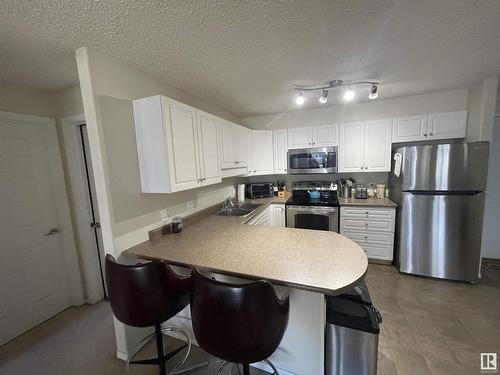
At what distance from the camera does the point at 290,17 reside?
1.27m

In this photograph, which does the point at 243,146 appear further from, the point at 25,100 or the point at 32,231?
the point at 32,231

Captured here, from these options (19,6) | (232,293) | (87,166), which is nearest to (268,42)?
(19,6)

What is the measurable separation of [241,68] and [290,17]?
747 mm

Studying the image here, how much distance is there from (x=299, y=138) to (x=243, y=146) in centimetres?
104

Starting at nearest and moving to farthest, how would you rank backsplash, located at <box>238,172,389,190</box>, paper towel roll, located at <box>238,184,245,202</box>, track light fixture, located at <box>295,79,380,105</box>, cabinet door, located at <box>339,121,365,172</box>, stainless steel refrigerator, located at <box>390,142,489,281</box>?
1. track light fixture, located at <box>295,79,380,105</box>
2. stainless steel refrigerator, located at <box>390,142,489,281</box>
3. cabinet door, located at <box>339,121,365,172</box>
4. backsplash, located at <box>238,172,389,190</box>
5. paper towel roll, located at <box>238,184,245,202</box>

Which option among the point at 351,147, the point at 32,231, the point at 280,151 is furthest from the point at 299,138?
the point at 32,231

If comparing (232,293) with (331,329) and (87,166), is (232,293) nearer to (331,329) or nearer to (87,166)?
(331,329)

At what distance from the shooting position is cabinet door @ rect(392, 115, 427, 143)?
3002 millimetres

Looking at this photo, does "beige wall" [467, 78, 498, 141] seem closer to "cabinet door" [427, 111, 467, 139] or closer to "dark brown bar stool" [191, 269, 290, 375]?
"cabinet door" [427, 111, 467, 139]

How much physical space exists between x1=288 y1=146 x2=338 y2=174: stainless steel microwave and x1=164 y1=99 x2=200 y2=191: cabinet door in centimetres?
201

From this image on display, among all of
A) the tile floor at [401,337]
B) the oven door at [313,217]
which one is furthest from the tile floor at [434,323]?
the oven door at [313,217]

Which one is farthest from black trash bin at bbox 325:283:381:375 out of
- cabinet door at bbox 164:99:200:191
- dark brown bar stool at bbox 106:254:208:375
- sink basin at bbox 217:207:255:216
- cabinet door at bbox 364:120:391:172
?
cabinet door at bbox 364:120:391:172

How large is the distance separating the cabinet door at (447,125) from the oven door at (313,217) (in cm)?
170

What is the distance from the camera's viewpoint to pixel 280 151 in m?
3.74
